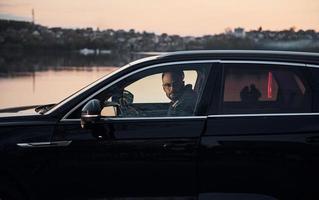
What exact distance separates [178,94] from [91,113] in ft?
2.87

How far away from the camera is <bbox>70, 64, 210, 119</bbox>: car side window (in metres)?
4.62

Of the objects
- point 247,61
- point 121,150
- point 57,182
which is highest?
point 247,61

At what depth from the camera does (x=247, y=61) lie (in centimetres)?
466

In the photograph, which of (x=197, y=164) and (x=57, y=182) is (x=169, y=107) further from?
(x=57, y=182)

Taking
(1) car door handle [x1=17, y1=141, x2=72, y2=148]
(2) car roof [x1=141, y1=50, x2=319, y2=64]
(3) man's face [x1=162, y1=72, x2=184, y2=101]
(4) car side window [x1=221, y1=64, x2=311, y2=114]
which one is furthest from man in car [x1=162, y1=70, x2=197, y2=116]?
(1) car door handle [x1=17, y1=141, x2=72, y2=148]

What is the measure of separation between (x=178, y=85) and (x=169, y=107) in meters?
0.20

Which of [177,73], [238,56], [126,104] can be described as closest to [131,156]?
[126,104]

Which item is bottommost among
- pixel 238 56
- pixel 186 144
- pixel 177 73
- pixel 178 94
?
pixel 186 144

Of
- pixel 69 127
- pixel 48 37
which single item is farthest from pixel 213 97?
pixel 48 37

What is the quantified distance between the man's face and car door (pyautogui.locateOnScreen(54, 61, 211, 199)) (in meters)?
0.36

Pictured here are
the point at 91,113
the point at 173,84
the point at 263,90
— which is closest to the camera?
the point at 91,113

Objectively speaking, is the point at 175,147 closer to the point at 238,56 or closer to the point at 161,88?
the point at 161,88

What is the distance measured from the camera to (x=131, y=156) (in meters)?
4.42

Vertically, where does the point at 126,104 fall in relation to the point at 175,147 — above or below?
above
